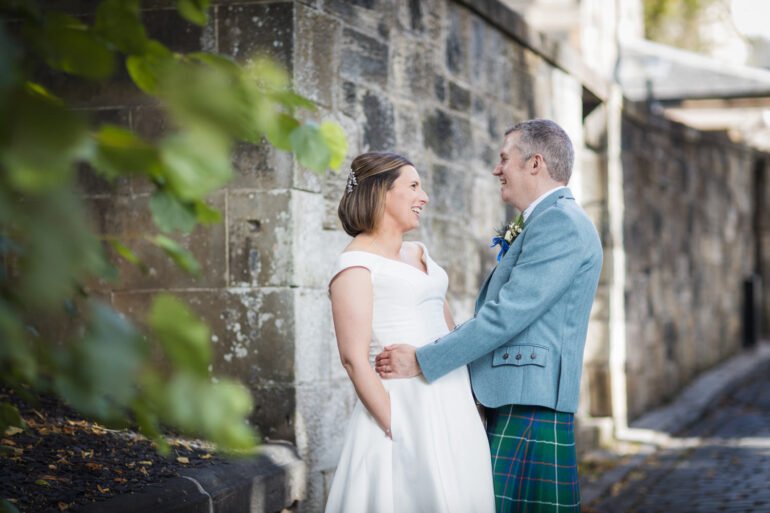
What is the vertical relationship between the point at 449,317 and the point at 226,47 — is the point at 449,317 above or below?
below

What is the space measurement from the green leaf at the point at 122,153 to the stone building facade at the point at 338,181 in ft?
10.1

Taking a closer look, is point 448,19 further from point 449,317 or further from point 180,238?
point 449,317

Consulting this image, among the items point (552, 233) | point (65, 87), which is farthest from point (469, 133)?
point (552, 233)

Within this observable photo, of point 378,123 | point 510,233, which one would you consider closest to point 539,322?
point 510,233

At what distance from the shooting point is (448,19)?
583cm

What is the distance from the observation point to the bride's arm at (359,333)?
120 inches

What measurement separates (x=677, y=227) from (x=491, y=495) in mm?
9029

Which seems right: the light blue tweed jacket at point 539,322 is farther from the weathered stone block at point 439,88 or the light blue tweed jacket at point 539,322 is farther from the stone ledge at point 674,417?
the stone ledge at point 674,417

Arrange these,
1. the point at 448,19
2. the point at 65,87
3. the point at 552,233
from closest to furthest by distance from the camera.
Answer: the point at 552,233 < the point at 65,87 < the point at 448,19

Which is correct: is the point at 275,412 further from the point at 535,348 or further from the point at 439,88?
the point at 439,88

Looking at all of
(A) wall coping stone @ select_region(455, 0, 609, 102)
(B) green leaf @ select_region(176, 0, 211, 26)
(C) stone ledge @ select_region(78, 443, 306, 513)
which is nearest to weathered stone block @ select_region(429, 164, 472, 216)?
(A) wall coping stone @ select_region(455, 0, 609, 102)

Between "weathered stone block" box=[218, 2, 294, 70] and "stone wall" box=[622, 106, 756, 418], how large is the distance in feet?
18.8

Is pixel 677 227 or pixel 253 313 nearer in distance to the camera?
pixel 253 313

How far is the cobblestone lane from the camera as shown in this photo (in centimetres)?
595
